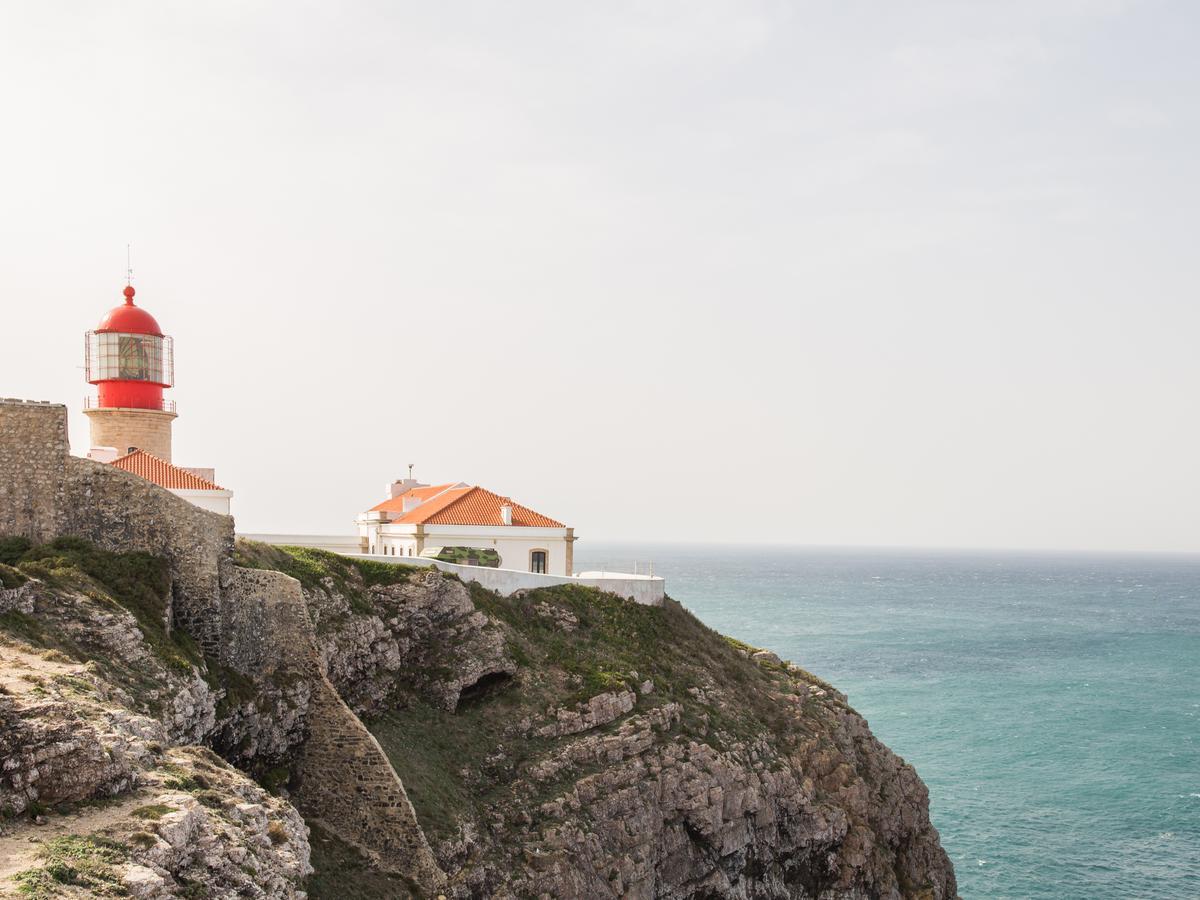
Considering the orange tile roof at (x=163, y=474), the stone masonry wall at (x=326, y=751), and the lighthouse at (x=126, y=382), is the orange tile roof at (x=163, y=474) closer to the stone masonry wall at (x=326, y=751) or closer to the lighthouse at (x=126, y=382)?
the lighthouse at (x=126, y=382)

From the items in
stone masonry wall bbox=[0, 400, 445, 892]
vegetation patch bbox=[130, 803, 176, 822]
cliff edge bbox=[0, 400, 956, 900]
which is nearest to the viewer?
vegetation patch bbox=[130, 803, 176, 822]

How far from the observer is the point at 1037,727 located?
6788 cm

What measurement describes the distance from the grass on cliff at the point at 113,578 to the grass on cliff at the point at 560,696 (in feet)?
26.1

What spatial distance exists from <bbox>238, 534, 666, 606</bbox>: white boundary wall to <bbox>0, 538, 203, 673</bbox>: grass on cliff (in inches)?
435

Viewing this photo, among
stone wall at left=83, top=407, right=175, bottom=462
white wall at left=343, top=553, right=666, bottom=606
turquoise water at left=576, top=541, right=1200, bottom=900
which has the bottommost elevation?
→ turquoise water at left=576, top=541, right=1200, bottom=900

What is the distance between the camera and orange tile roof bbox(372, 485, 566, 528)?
46094 millimetres

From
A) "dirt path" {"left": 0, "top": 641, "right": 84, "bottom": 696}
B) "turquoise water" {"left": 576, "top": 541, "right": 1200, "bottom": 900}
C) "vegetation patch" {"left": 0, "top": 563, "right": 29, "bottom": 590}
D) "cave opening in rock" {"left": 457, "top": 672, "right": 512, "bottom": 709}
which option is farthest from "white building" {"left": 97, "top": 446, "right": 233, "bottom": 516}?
"turquoise water" {"left": 576, "top": 541, "right": 1200, "bottom": 900}

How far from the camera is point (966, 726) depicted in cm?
6800

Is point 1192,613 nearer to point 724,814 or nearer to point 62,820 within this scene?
point 724,814

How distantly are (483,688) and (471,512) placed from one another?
562 inches

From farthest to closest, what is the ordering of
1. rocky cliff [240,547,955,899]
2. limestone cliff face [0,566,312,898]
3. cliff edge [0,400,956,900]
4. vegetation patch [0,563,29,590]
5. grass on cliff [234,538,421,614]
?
grass on cliff [234,538,421,614] → rocky cliff [240,547,955,899] → vegetation patch [0,563,29,590] → cliff edge [0,400,956,900] → limestone cliff face [0,566,312,898]

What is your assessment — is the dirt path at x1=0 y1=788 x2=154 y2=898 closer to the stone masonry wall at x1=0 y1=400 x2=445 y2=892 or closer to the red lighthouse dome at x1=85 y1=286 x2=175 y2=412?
the stone masonry wall at x1=0 y1=400 x2=445 y2=892

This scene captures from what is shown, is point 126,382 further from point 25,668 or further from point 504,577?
point 25,668

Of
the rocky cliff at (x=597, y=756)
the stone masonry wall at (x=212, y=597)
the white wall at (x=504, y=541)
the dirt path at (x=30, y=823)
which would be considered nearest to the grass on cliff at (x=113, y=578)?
the stone masonry wall at (x=212, y=597)
